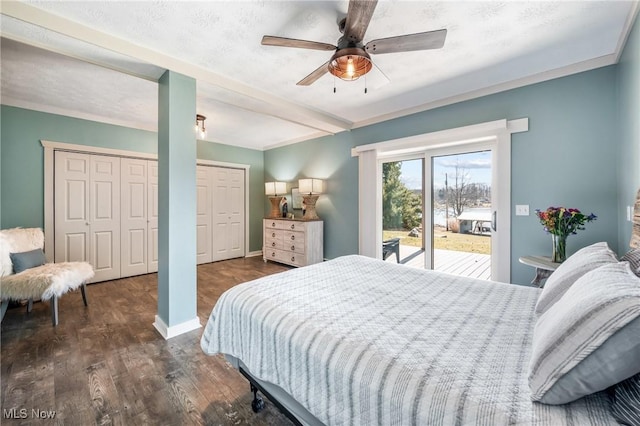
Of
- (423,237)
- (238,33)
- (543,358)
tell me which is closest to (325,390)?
(543,358)

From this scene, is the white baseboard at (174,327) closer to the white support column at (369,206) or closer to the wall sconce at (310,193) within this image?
the white support column at (369,206)

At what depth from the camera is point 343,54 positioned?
5.60ft

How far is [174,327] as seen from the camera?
2.34m

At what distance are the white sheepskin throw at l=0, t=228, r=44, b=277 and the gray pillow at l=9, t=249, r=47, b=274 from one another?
0.13ft

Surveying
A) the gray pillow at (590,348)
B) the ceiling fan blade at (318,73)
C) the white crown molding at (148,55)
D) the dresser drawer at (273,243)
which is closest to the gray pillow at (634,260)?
the gray pillow at (590,348)

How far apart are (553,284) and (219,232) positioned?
5134 millimetres

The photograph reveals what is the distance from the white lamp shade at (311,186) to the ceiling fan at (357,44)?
2778mm

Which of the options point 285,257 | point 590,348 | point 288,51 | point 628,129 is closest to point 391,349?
point 590,348

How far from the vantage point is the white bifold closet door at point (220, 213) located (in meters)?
5.03

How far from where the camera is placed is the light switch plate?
272 cm

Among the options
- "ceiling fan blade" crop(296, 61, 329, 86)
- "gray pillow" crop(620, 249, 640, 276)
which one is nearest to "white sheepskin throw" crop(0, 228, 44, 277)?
"ceiling fan blade" crop(296, 61, 329, 86)

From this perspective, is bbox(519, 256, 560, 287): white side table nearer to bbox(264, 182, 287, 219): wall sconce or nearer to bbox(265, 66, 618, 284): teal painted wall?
bbox(265, 66, 618, 284): teal painted wall

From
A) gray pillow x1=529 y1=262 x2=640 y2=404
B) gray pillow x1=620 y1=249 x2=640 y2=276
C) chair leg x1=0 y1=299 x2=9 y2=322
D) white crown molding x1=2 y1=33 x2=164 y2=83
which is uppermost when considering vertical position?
white crown molding x1=2 y1=33 x2=164 y2=83

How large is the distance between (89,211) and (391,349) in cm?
459
